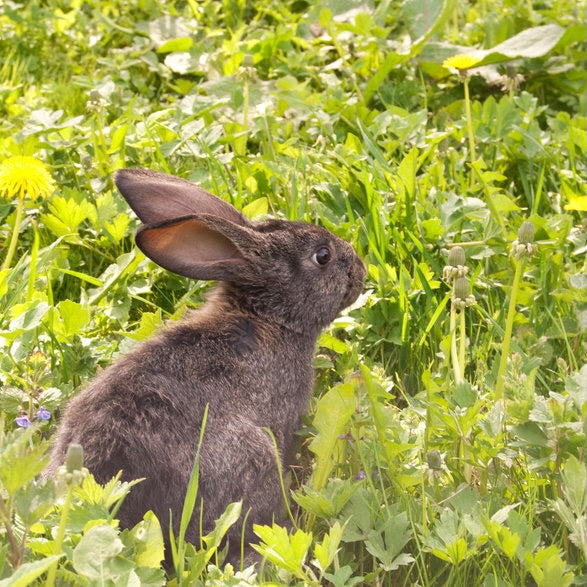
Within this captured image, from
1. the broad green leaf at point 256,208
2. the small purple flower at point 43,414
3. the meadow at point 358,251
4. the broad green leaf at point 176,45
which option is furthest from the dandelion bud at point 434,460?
the broad green leaf at point 176,45

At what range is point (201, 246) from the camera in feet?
14.2

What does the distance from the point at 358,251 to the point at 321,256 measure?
24.5 inches

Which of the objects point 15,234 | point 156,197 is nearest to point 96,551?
point 156,197

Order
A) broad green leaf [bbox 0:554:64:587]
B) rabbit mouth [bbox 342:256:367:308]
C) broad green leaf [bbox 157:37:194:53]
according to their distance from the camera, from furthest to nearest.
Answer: broad green leaf [bbox 157:37:194:53] → rabbit mouth [bbox 342:256:367:308] → broad green leaf [bbox 0:554:64:587]

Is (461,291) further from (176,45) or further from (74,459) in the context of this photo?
(176,45)

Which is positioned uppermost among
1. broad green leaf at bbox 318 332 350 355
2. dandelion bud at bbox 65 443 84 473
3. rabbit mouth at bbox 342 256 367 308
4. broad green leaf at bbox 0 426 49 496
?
dandelion bud at bbox 65 443 84 473

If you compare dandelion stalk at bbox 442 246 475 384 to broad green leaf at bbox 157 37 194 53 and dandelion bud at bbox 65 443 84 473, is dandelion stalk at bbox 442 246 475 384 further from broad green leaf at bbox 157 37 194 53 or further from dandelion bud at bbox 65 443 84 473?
broad green leaf at bbox 157 37 194 53

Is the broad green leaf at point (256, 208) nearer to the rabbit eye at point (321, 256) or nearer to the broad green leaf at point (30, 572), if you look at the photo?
the rabbit eye at point (321, 256)

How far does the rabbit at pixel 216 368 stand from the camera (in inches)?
140


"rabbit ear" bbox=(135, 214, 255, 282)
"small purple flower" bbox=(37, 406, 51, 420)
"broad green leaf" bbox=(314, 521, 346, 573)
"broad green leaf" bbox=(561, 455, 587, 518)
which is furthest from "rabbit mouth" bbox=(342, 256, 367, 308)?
"broad green leaf" bbox=(314, 521, 346, 573)

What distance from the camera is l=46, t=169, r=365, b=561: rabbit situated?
3.55 m

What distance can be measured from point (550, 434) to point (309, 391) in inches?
43.6

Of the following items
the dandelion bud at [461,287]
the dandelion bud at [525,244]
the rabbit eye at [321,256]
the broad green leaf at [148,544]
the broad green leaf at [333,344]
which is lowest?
the broad green leaf at [333,344]

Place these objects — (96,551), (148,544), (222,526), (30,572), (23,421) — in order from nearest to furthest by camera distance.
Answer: (30,572)
(96,551)
(148,544)
(222,526)
(23,421)
